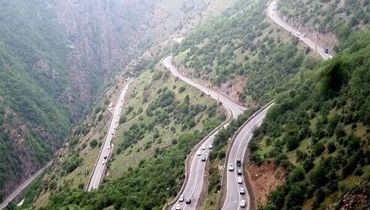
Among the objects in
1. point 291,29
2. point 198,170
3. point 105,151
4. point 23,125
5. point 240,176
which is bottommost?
point 105,151

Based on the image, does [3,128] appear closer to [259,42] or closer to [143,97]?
[143,97]

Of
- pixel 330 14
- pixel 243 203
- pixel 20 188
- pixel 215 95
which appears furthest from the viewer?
pixel 20 188

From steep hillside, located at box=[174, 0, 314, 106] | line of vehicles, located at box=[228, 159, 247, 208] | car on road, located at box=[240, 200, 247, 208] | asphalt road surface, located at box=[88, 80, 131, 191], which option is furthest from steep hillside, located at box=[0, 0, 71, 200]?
car on road, located at box=[240, 200, 247, 208]

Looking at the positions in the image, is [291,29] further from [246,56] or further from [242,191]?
[242,191]

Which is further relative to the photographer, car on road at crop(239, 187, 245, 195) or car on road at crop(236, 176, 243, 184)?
car on road at crop(236, 176, 243, 184)

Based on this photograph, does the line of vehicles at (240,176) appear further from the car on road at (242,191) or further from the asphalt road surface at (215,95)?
the asphalt road surface at (215,95)

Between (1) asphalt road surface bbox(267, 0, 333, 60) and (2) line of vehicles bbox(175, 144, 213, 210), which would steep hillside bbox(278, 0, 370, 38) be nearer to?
(1) asphalt road surface bbox(267, 0, 333, 60)

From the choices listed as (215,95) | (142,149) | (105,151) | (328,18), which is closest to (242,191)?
(142,149)
